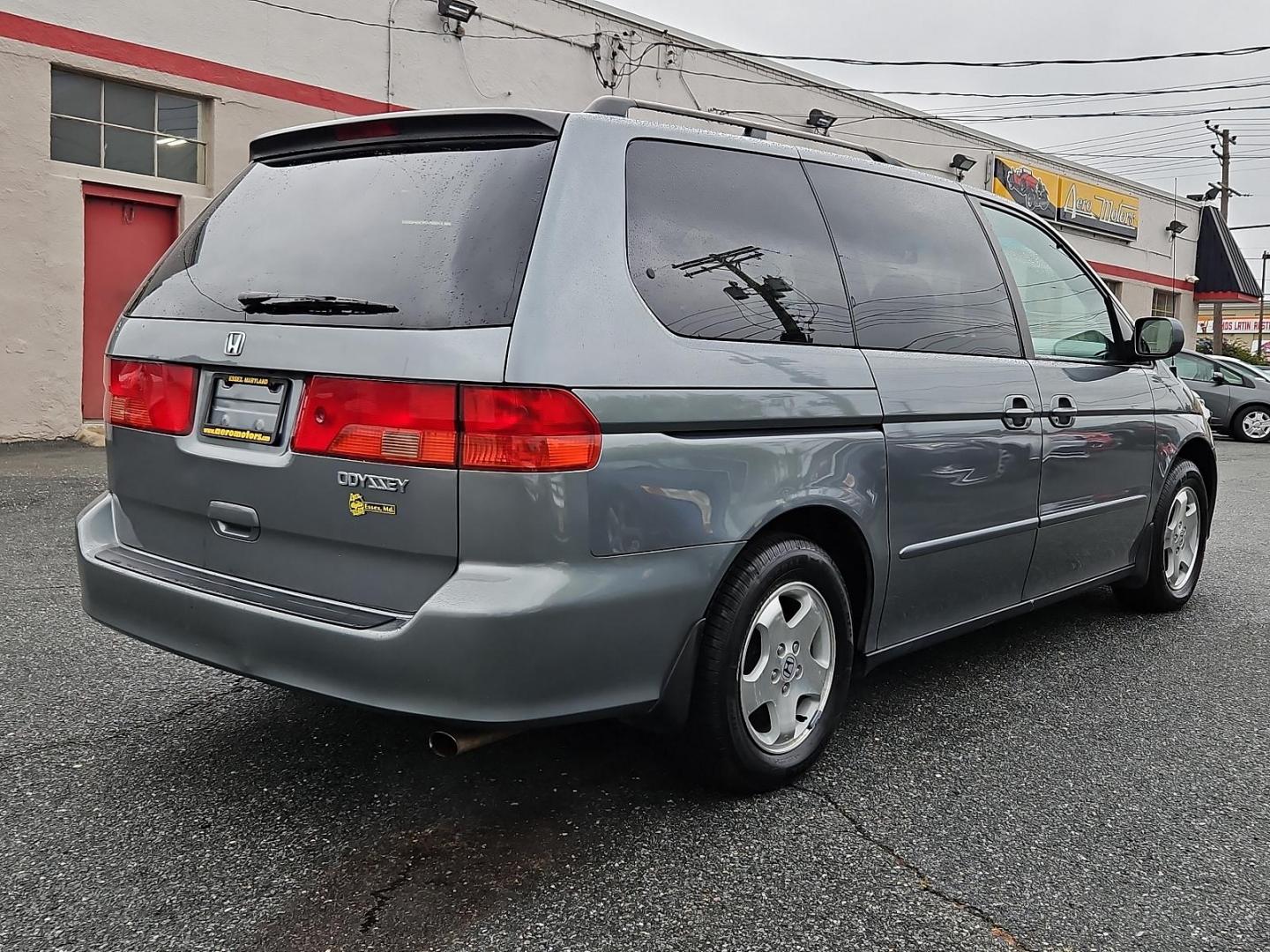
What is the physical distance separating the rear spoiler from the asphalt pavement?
54.7 inches

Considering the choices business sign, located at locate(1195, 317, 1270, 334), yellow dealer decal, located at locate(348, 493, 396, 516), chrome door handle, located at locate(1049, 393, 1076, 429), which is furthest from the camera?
business sign, located at locate(1195, 317, 1270, 334)

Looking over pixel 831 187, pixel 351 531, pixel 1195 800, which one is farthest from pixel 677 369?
pixel 1195 800

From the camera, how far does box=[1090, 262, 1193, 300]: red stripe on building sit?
2663 cm

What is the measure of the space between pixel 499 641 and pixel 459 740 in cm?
27

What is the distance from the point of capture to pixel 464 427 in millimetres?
2346

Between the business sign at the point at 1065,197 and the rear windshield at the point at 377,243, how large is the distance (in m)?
21.4

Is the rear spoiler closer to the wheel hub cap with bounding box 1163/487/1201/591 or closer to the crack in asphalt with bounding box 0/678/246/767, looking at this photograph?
the crack in asphalt with bounding box 0/678/246/767

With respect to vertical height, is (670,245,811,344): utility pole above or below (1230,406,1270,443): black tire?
above

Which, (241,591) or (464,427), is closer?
(464,427)

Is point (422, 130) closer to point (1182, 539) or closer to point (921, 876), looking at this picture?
point (921, 876)

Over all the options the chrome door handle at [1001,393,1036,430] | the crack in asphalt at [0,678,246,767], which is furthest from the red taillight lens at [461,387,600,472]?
the chrome door handle at [1001,393,1036,430]

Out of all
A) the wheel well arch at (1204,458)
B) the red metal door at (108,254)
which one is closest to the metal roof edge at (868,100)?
the red metal door at (108,254)

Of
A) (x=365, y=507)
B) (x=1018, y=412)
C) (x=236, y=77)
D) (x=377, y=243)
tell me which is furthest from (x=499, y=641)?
(x=236, y=77)

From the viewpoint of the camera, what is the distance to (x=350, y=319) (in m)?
2.52
